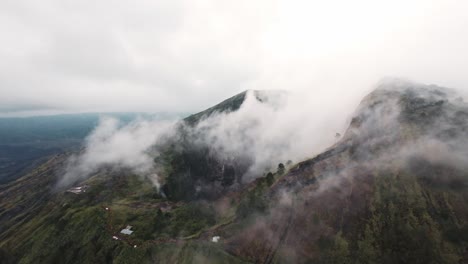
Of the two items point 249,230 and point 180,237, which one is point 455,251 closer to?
point 249,230

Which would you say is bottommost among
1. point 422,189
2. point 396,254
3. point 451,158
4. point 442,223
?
point 396,254

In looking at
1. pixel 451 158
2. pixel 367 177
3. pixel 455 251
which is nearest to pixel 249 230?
pixel 367 177

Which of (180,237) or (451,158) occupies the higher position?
(451,158)

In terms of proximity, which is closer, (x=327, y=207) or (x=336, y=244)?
(x=336, y=244)

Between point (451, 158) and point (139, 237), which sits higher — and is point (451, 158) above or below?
above

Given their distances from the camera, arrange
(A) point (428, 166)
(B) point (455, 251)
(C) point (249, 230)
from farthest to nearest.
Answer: (A) point (428, 166) → (C) point (249, 230) → (B) point (455, 251)

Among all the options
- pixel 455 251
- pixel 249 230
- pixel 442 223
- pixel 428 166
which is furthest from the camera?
pixel 428 166

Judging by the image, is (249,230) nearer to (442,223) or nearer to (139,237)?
(139,237)

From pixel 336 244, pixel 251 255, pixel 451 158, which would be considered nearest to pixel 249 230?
Result: pixel 251 255

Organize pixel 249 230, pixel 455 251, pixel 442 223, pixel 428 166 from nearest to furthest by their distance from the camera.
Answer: pixel 455 251, pixel 442 223, pixel 249 230, pixel 428 166
